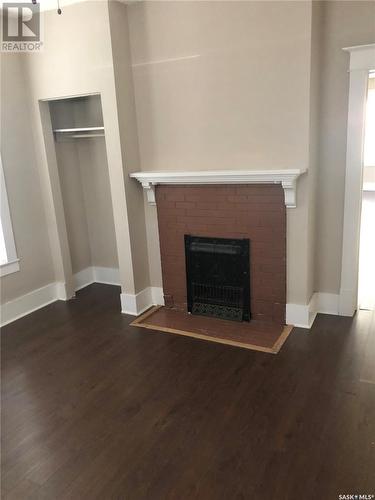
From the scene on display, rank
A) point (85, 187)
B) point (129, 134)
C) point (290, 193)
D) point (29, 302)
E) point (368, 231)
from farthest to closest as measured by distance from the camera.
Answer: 1. point (368, 231)
2. point (85, 187)
3. point (29, 302)
4. point (129, 134)
5. point (290, 193)

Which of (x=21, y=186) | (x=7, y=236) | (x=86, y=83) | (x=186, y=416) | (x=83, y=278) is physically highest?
(x=86, y=83)

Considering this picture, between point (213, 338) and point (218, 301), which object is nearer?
point (213, 338)

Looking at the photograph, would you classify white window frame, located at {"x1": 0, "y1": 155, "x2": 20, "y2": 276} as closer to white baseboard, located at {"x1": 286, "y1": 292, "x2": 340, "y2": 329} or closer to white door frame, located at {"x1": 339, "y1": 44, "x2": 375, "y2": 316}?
white baseboard, located at {"x1": 286, "y1": 292, "x2": 340, "y2": 329}

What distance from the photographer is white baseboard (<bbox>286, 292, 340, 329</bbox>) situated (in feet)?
10.9

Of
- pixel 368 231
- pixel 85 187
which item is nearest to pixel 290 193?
pixel 85 187

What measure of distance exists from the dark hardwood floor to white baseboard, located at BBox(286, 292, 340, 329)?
0.09m

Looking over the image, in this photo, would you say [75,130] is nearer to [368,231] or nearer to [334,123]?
[334,123]

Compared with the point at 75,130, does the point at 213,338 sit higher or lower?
lower

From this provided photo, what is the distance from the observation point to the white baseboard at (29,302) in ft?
12.5

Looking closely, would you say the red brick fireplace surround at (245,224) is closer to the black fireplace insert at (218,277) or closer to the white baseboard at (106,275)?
the black fireplace insert at (218,277)

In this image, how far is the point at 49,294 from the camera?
14.0 ft

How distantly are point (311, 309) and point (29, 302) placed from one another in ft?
8.96

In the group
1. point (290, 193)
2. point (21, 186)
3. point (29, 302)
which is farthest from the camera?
point (29, 302)

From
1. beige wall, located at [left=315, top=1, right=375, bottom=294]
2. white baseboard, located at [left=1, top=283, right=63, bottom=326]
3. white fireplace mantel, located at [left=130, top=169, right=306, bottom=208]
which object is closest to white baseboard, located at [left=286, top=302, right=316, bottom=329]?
beige wall, located at [left=315, top=1, right=375, bottom=294]
